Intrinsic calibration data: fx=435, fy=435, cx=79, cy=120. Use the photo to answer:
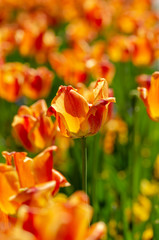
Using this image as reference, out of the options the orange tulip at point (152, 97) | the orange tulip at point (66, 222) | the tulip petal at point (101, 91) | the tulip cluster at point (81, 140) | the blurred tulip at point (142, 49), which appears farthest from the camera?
the blurred tulip at point (142, 49)

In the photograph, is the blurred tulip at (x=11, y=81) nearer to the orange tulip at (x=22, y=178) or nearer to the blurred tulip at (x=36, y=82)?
the blurred tulip at (x=36, y=82)

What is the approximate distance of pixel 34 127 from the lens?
3.43ft

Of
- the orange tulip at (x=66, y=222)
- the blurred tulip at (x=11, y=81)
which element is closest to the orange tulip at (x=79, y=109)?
the orange tulip at (x=66, y=222)

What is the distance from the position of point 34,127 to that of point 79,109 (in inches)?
9.3

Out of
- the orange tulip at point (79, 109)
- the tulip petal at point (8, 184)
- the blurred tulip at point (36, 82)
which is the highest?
→ the orange tulip at point (79, 109)

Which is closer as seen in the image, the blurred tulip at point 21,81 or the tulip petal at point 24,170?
the tulip petal at point 24,170

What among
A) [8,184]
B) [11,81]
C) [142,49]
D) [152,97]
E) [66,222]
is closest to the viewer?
[66,222]

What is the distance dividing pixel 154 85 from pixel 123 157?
85 centimetres

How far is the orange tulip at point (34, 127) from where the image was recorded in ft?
3.44

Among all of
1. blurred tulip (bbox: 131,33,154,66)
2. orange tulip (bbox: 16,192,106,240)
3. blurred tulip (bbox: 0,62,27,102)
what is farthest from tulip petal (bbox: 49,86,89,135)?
blurred tulip (bbox: 131,33,154,66)

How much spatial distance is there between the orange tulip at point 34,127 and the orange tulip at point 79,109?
171mm

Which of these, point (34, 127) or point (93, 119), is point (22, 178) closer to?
point (93, 119)

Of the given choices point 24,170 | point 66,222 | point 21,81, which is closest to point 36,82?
point 21,81

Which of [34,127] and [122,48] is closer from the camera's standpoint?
[34,127]
